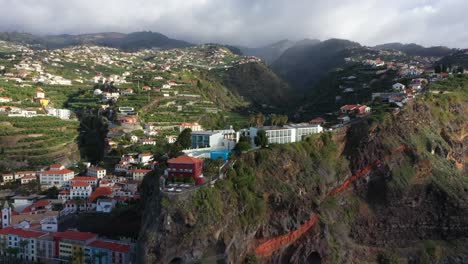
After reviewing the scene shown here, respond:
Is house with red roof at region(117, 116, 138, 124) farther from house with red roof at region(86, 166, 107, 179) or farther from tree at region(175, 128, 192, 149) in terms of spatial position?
tree at region(175, 128, 192, 149)

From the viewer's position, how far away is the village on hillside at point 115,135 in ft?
102

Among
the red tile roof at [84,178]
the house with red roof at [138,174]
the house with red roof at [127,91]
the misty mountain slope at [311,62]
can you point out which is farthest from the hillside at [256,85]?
the red tile roof at [84,178]

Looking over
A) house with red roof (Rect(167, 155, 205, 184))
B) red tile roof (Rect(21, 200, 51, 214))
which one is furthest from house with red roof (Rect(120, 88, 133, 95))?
house with red roof (Rect(167, 155, 205, 184))

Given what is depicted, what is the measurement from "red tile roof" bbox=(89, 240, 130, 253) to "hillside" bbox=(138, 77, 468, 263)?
13.1ft

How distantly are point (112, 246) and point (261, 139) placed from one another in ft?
45.1

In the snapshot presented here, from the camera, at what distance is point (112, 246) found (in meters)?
29.9

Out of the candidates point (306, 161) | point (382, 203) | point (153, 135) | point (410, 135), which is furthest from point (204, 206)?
point (153, 135)

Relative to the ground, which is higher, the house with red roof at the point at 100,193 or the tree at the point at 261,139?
the tree at the point at 261,139

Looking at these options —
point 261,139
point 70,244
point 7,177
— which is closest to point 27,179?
point 7,177

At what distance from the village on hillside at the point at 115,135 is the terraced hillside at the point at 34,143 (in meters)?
0.13

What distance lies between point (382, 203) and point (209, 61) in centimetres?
9833

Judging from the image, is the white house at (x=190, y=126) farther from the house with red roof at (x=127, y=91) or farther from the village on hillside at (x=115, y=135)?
the house with red roof at (x=127, y=91)

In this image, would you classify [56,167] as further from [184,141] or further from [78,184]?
[184,141]

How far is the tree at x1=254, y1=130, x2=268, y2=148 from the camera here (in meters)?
33.6
